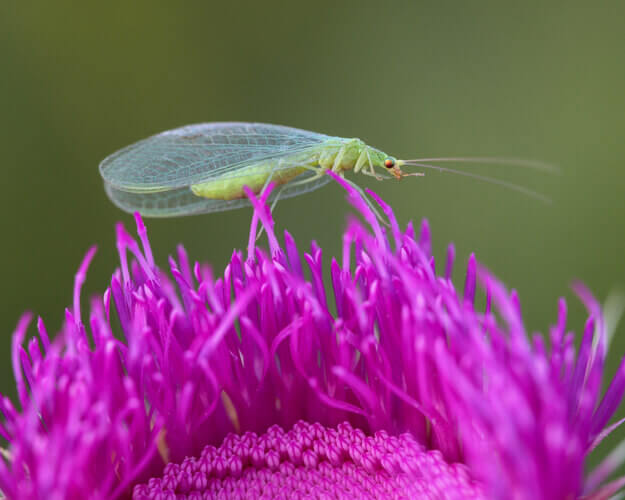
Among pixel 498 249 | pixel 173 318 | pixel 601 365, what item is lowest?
pixel 498 249

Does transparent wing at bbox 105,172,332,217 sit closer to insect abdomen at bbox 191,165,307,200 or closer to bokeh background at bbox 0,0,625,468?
insect abdomen at bbox 191,165,307,200

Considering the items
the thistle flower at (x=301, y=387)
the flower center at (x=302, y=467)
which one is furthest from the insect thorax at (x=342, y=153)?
the flower center at (x=302, y=467)

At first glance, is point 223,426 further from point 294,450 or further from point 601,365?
point 601,365

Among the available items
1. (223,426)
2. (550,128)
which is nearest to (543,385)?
(223,426)

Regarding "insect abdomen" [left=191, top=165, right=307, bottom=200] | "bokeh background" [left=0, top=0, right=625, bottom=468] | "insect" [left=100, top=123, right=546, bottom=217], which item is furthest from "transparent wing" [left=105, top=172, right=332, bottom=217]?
"bokeh background" [left=0, top=0, right=625, bottom=468]

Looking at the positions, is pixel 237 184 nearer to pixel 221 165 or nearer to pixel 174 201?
pixel 221 165
